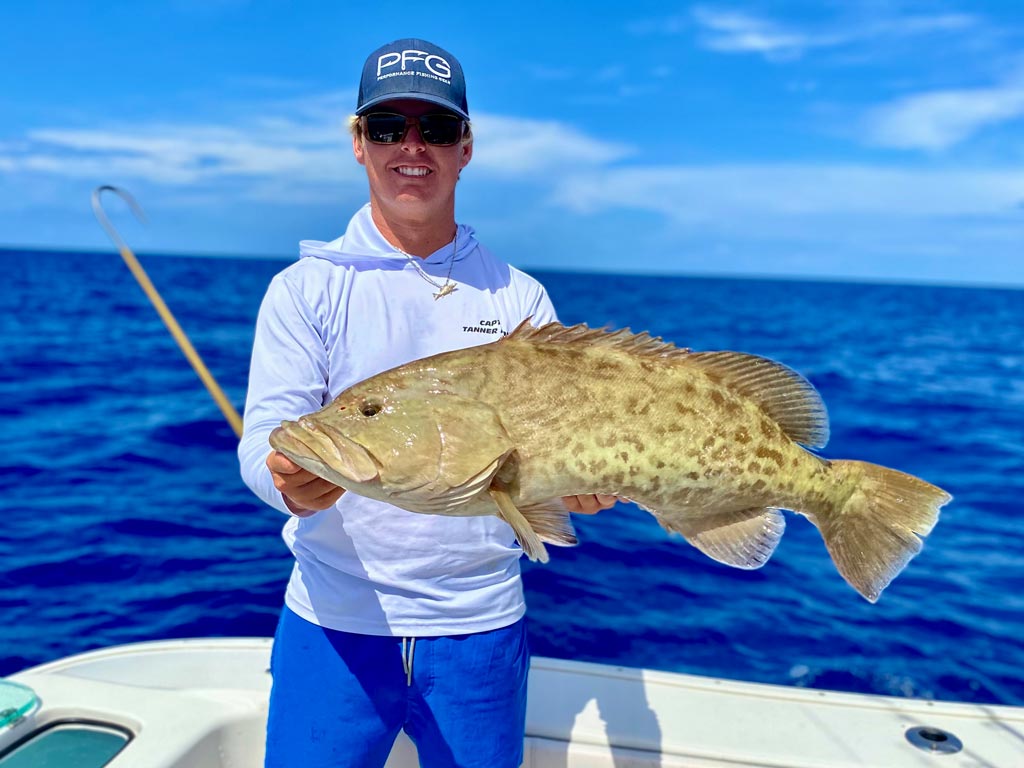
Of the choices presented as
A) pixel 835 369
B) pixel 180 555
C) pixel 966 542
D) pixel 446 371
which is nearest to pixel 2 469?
pixel 180 555

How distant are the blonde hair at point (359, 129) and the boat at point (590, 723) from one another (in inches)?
95.8

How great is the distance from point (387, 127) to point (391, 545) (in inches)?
54.8

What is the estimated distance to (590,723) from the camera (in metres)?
3.55

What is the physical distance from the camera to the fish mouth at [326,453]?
206cm

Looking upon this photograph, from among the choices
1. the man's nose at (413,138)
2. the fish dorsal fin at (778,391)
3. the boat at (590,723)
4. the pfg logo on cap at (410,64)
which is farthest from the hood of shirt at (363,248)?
the boat at (590,723)

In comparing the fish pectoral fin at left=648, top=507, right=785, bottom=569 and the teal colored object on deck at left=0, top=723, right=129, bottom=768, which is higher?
the fish pectoral fin at left=648, top=507, right=785, bottom=569

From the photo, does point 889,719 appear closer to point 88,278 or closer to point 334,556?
point 334,556

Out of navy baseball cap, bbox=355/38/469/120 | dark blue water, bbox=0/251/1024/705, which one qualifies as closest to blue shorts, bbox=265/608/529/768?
navy baseball cap, bbox=355/38/469/120

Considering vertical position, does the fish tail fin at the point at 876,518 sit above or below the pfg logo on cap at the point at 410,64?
below

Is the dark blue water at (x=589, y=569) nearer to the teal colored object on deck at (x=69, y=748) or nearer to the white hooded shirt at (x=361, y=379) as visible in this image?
the teal colored object on deck at (x=69, y=748)

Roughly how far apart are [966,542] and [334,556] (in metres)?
9.47

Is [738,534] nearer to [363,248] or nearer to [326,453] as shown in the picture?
[326,453]

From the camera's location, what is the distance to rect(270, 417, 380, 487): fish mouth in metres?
2.06

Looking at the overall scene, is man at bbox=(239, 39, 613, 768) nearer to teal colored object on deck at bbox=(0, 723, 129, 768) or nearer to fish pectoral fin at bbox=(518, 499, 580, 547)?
fish pectoral fin at bbox=(518, 499, 580, 547)
